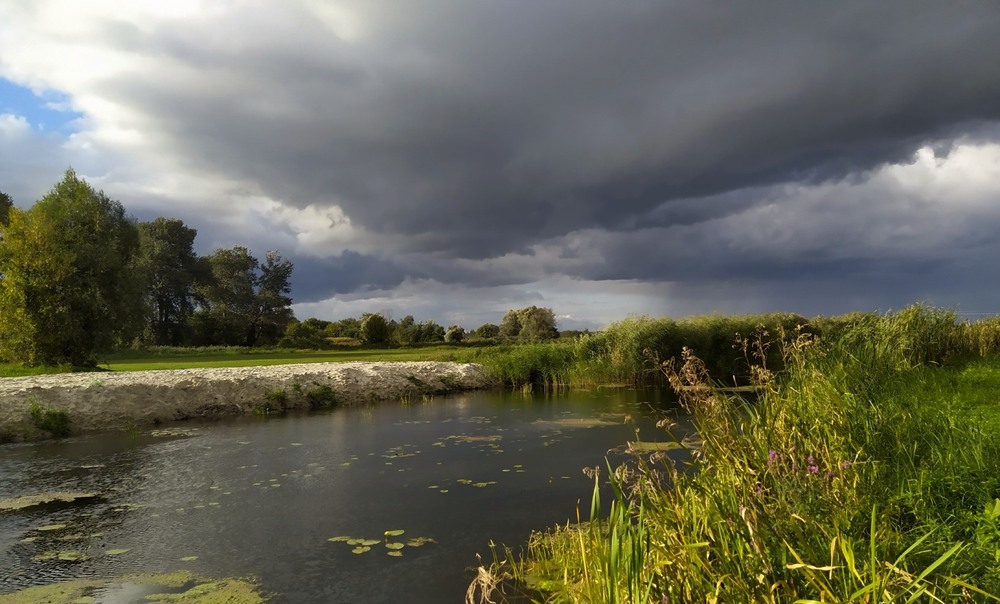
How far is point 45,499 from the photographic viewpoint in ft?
28.0

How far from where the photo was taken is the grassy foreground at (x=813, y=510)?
3033mm

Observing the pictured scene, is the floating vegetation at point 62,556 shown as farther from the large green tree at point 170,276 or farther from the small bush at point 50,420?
the large green tree at point 170,276

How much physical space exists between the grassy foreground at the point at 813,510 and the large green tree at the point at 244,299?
2008 inches

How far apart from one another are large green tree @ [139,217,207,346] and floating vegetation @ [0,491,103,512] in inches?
1894

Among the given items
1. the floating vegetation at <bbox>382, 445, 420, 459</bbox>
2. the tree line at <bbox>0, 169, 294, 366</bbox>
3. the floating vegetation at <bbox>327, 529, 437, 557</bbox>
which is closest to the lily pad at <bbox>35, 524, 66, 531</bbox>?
the floating vegetation at <bbox>327, 529, 437, 557</bbox>

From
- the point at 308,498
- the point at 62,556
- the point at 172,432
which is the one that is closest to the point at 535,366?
the point at 172,432

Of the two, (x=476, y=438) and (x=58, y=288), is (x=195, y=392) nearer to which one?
(x=58, y=288)

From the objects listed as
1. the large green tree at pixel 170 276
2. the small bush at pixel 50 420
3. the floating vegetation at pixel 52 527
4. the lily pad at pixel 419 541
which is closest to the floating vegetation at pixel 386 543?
the lily pad at pixel 419 541

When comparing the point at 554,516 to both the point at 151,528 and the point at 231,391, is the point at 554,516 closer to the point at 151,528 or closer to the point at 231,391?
the point at 151,528

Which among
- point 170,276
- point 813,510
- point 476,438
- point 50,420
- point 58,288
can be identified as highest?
point 170,276

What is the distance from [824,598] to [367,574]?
13.9 feet

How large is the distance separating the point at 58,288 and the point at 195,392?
29.6ft

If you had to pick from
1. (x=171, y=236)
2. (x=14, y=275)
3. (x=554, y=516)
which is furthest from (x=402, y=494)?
(x=171, y=236)

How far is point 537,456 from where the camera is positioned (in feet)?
35.4
